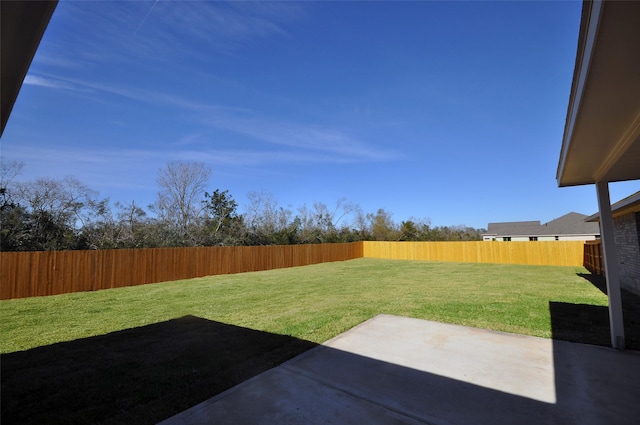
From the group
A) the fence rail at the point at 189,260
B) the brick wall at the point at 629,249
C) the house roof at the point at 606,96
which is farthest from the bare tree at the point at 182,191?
the brick wall at the point at 629,249

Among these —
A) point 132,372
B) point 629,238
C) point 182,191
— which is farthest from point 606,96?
point 182,191

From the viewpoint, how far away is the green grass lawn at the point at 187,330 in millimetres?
2844

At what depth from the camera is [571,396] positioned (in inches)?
107

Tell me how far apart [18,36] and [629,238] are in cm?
1285

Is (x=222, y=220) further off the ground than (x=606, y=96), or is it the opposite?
(x=222, y=220)

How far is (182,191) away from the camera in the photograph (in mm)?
20500

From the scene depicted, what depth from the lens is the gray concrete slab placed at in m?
2.42

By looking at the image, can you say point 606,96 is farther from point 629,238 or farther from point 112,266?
point 112,266

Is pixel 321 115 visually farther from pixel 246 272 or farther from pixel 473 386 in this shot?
pixel 473 386

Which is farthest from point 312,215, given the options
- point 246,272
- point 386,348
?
point 386,348

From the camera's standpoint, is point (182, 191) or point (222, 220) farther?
point (222, 220)

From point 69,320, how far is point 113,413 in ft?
16.7

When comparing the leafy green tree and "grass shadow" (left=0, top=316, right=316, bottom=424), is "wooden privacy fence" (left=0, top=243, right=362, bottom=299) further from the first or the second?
"grass shadow" (left=0, top=316, right=316, bottom=424)

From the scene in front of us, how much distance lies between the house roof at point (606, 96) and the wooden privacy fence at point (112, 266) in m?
13.2
